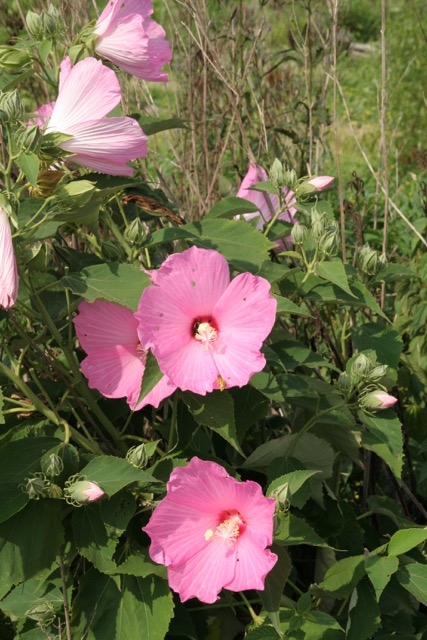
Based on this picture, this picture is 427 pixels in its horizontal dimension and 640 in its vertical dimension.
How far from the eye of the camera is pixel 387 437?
4.09ft

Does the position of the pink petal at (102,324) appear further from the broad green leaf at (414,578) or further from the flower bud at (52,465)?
the broad green leaf at (414,578)

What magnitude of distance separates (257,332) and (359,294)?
0.24 m

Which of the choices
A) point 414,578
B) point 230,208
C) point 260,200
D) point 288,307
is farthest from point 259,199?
point 414,578

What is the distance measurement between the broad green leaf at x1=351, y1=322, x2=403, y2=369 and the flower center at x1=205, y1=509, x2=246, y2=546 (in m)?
0.37

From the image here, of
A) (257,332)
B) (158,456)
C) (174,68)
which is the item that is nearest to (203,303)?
(257,332)

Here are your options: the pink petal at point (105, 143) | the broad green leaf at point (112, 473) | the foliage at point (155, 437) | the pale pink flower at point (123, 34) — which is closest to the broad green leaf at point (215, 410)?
the foliage at point (155, 437)

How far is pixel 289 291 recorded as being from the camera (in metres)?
1.34

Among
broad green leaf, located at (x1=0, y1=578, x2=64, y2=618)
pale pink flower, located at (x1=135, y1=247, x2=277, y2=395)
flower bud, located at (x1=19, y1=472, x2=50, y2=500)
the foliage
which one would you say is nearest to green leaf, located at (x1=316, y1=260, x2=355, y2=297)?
the foliage

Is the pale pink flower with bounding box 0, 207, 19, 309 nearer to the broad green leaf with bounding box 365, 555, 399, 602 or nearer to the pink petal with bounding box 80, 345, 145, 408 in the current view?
the pink petal with bounding box 80, 345, 145, 408

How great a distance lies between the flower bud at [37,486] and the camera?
3.70 ft

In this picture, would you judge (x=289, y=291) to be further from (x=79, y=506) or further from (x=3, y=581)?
(x=3, y=581)

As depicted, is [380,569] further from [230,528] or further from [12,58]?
[12,58]

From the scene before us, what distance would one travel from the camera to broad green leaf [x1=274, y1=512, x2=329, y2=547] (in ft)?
3.86

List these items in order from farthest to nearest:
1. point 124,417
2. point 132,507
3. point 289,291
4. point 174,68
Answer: point 174,68
point 124,417
point 289,291
point 132,507
